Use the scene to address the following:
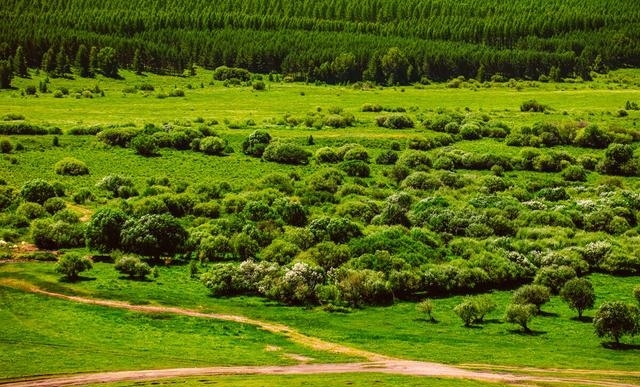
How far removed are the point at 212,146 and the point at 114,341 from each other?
70812 millimetres

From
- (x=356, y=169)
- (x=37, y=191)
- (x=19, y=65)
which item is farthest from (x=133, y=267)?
(x=19, y=65)

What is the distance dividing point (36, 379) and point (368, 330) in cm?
2462

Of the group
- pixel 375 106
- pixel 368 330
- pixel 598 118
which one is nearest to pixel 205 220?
pixel 368 330

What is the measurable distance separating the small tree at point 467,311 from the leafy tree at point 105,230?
3424 centimetres

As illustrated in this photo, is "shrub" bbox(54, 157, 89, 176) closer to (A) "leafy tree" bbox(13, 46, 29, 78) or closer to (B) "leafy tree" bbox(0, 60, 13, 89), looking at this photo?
(B) "leafy tree" bbox(0, 60, 13, 89)

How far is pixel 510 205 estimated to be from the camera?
102 meters

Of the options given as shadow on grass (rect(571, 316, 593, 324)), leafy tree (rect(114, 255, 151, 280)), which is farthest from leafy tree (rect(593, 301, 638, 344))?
leafy tree (rect(114, 255, 151, 280))

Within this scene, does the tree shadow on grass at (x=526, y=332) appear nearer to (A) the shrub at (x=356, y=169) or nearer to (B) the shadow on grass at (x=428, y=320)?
(B) the shadow on grass at (x=428, y=320)

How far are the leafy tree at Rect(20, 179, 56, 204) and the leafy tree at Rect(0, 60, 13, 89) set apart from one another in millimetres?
85925

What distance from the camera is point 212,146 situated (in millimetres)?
130125

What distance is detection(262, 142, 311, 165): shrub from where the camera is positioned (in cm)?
12725

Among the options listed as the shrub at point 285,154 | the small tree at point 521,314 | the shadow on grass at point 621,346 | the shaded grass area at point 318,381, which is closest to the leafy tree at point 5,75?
the shrub at point 285,154

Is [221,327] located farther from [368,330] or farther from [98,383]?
[98,383]

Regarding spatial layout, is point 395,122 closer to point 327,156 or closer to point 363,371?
point 327,156
